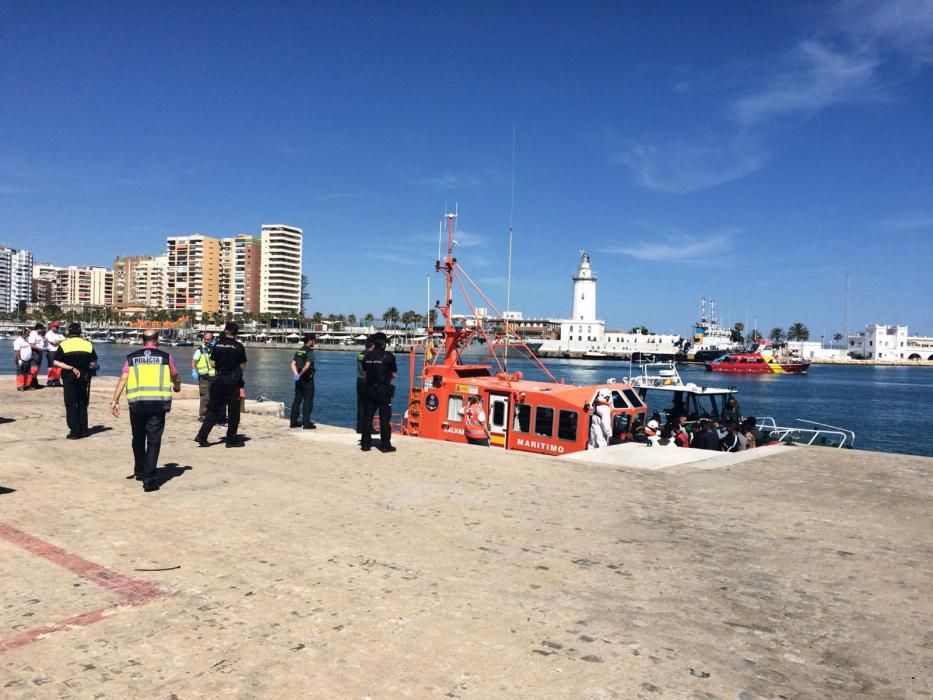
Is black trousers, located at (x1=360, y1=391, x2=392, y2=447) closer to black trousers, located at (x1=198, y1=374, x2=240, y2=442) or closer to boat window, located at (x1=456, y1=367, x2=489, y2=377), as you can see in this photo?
black trousers, located at (x1=198, y1=374, x2=240, y2=442)

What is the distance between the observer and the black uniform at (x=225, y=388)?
933cm

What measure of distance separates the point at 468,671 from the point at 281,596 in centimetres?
149

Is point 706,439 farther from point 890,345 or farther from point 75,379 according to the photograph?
point 890,345

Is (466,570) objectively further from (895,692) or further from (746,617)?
(895,692)

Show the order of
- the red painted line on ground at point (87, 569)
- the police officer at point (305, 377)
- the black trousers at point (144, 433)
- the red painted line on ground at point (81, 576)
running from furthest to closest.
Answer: the police officer at point (305, 377) → the black trousers at point (144, 433) → the red painted line on ground at point (87, 569) → the red painted line on ground at point (81, 576)

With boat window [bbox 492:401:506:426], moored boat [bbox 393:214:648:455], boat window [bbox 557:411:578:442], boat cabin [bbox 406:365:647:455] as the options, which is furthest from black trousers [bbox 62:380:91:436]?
boat window [bbox 557:411:578:442]

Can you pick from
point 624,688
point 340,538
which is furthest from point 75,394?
point 624,688

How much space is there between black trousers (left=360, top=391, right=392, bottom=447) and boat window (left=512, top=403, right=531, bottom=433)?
5516 mm

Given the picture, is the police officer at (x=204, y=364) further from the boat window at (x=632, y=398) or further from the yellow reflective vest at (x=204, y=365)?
the boat window at (x=632, y=398)

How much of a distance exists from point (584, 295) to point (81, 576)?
180 m

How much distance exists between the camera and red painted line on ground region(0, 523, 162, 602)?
13.4ft

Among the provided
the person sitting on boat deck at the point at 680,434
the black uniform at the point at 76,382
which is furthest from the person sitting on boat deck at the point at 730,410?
the black uniform at the point at 76,382

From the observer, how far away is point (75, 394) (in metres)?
9.57

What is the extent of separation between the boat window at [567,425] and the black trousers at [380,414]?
5409 mm
